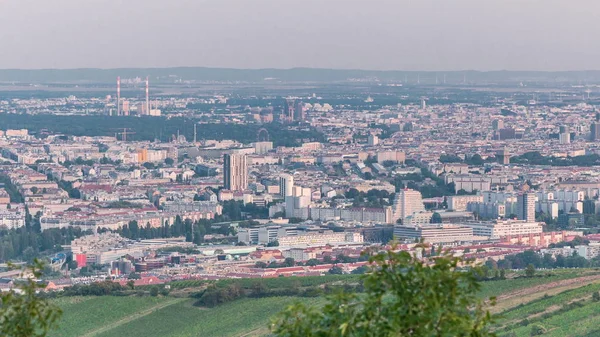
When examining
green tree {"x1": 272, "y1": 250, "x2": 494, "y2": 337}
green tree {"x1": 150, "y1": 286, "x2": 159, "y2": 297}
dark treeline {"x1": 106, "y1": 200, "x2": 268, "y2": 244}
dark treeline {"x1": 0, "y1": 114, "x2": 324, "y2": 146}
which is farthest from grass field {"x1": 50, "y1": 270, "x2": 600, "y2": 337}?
dark treeline {"x1": 0, "y1": 114, "x2": 324, "y2": 146}

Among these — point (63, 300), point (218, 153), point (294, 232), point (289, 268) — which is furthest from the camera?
point (218, 153)

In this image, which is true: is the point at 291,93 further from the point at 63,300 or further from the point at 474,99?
the point at 63,300

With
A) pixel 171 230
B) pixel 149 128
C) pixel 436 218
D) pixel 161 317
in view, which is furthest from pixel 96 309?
pixel 149 128

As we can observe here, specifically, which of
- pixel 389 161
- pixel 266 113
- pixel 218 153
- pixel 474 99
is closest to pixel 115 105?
pixel 266 113

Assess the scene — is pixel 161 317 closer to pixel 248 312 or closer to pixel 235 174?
pixel 248 312

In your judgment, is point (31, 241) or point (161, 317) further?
point (31, 241)

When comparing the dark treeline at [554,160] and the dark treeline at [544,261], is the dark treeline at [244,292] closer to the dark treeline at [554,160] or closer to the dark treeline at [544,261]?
the dark treeline at [544,261]

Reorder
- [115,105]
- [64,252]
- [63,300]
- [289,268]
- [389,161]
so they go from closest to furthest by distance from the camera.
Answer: [63,300]
[289,268]
[64,252]
[389,161]
[115,105]
